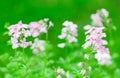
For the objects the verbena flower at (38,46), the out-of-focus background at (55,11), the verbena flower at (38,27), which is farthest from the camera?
the out-of-focus background at (55,11)

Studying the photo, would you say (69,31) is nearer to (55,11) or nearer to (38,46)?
(38,46)

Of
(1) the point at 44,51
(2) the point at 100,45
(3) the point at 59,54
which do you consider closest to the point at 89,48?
(2) the point at 100,45

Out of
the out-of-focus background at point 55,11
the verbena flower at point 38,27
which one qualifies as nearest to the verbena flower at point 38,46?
the verbena flower at point 38,27

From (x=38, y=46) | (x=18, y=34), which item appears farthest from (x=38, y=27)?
(x=18, y=34)

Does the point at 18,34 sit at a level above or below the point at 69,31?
below

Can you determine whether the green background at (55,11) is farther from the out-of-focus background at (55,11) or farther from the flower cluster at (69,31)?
the flower cluster at (69,31)

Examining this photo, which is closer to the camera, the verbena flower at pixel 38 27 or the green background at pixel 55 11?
the verbena flower at pixel 38 27

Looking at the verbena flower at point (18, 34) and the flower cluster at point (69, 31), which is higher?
the flower cluster at point (69, 31)

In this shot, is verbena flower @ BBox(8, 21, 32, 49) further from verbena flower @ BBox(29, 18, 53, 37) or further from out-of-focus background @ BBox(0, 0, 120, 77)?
out-of-focus background @ BBox(0, 0, 120, 77)

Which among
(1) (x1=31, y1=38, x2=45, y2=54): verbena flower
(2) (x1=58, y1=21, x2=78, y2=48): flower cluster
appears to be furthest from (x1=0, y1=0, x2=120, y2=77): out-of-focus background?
(2) (x1=58, y1=21, x2=78, y2=48): flower cluster

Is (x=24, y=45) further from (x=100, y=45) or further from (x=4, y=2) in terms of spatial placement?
(x=4, y=2)

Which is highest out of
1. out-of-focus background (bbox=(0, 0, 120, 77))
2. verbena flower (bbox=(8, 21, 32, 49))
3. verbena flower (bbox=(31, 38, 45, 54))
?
out-of-focus background (bbox=(0, 0, 120, 77))
